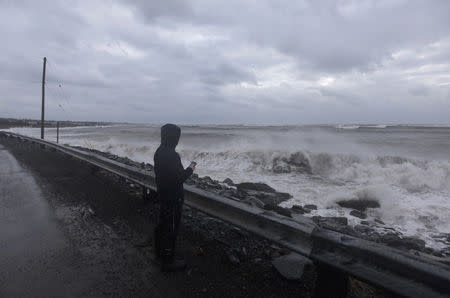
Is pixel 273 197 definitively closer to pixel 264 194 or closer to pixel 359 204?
pixel 264 194

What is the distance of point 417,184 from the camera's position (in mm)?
11664

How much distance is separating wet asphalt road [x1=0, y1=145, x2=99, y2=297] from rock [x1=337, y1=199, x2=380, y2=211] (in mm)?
7396

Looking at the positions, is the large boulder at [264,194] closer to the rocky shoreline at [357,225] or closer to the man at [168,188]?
the rocky shoreline at [357,225]

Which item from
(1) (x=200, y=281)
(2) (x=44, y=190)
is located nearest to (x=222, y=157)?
(2) (x=44, y=190)

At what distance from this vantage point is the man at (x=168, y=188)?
12.1ft

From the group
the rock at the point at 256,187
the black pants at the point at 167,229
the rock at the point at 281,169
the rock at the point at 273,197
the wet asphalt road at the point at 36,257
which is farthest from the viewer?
the rock at the point at 281,169

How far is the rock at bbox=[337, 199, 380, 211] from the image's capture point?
883cm

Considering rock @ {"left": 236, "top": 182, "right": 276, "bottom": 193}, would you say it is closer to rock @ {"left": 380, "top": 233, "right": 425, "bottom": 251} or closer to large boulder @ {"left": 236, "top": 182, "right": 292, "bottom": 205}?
large boulder @ {"left": 236, "top": 182, "right": 292, "bottom": 205}

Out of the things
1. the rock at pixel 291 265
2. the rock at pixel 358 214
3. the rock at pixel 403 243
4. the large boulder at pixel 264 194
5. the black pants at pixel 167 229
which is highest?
the black pants at pixel 167 229

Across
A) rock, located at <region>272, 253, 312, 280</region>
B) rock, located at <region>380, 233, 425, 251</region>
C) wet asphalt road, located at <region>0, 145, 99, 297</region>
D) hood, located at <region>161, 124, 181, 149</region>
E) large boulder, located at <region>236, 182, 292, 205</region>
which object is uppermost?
hood, located at <region>161, 124, 181, 149</region>

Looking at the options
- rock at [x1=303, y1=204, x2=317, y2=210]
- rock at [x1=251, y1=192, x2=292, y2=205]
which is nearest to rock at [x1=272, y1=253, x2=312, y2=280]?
rock at [x1=303, y1=204, x2=317, y2=210]

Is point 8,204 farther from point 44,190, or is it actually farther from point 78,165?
point 78,165

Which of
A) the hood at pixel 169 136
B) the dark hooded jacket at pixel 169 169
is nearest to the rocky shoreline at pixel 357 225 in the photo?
the dark hooded jacket at pixel 169 169

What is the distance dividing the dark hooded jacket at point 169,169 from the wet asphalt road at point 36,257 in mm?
1226
